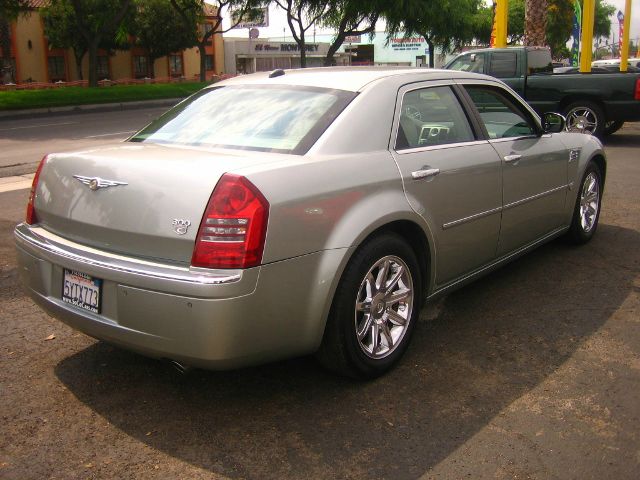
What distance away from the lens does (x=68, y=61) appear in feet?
160

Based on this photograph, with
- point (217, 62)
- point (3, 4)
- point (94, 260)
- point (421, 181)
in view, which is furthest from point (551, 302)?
point (217, 62)

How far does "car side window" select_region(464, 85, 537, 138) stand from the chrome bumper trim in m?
2.39

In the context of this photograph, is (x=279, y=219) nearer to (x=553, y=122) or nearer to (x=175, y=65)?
(x=553, y=122)

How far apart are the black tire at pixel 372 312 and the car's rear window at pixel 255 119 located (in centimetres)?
64

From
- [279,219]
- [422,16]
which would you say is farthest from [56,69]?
[279,219]

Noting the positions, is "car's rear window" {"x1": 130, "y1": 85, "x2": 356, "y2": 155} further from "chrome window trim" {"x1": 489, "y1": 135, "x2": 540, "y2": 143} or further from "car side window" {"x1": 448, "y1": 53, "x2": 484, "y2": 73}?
"car side window" {"x1": 448, "y1": 53, "x2": 484, "y2": 73}

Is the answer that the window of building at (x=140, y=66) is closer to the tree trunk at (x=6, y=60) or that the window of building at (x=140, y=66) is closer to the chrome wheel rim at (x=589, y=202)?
the tree trunk at (x=6, y=60)

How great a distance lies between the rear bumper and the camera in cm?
279

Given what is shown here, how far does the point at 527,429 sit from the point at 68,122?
19844 millimetres

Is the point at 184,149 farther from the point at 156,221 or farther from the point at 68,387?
the point at 68,387

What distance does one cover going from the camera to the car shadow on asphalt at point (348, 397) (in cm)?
283

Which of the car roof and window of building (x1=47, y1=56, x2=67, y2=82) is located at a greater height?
window of building (x1=47, y1=56, x2=67, y2=82)

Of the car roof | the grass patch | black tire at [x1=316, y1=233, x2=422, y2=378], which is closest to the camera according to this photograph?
black tire at [x1=316, y1=233, x2=422, y2=378]

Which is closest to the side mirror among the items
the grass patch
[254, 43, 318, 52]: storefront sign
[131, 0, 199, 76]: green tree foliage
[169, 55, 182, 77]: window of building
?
the grass patch
